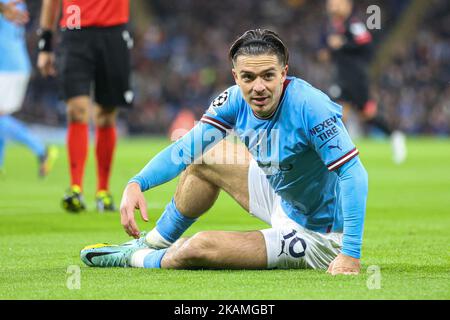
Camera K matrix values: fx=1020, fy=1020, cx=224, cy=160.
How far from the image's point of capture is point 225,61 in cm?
3100

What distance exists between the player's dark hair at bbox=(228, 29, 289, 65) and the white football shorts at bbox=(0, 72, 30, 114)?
8533 mm

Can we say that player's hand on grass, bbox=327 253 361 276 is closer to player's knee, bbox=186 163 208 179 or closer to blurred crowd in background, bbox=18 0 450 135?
player's knee, bbox=186 163 208 179

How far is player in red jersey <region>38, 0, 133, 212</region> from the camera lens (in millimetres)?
9039

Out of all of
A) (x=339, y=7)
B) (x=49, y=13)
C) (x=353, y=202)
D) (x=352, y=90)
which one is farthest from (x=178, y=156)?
(x=352, y=90)

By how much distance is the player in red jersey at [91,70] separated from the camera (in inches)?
356

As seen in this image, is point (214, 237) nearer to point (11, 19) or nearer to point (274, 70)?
point (274, 70)

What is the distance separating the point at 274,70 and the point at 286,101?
0.18 meters

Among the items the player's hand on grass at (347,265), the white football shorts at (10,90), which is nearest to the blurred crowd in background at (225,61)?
the white football shorts at (10,90)

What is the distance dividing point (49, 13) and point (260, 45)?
4.73 metres

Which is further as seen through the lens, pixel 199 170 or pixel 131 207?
pixel 199 170

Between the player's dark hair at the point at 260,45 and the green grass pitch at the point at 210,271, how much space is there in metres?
1.10

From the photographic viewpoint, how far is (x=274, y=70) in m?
4.96

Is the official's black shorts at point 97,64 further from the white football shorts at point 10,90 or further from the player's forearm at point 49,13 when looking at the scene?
the white football shorts at point 10,90

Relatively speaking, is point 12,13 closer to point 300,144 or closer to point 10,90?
point 10,90
